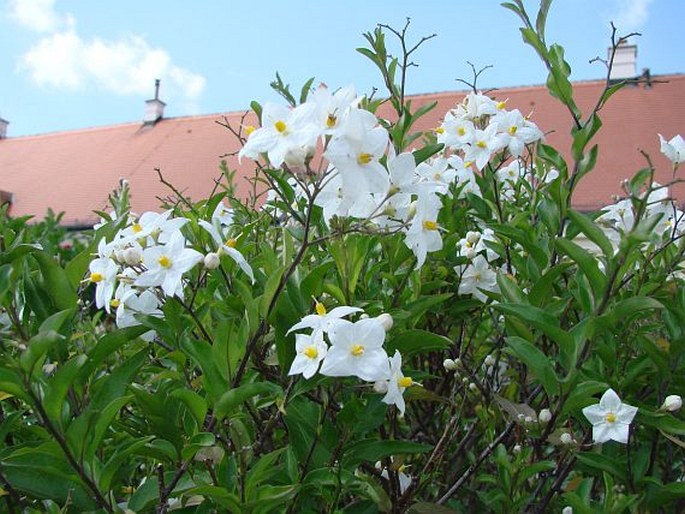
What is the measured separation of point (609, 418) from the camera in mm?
1337

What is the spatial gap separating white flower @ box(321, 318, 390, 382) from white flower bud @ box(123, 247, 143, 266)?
0.36 metres

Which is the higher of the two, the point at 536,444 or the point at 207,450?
the point at 207,450

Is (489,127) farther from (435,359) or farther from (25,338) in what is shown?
(25,338)

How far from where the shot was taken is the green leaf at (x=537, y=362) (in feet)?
4.09

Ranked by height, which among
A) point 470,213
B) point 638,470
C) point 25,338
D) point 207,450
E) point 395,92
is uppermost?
point 395,92

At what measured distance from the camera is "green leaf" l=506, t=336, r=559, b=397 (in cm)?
125

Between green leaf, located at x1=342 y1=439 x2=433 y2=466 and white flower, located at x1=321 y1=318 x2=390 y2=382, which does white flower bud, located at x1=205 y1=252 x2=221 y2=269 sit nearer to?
white flower, located at x1=321 y1=318 x2=390 y2=382

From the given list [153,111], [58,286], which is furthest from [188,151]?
[58,286]

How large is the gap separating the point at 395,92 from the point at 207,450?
1027 mm

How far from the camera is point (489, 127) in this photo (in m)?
1.90

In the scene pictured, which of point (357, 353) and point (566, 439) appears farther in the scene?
point (566, 439)

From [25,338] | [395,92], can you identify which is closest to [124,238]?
[25,338]

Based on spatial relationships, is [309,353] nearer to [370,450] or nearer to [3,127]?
[370,450]

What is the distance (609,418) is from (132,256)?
894 mm
